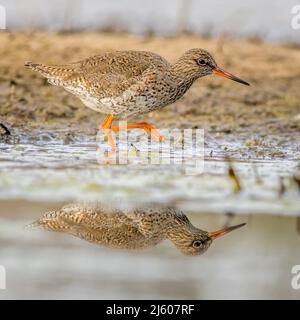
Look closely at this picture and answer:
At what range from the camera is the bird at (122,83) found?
884cm

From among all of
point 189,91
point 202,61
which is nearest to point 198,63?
point 202,61

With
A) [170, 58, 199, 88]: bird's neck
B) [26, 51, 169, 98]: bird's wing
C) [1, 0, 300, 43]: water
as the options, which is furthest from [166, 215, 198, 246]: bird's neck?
[1, 0, 300, 43]: water

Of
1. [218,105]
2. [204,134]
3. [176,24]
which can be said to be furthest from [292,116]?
[176,24]

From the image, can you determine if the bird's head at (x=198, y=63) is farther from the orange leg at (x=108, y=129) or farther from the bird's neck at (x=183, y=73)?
the orange leg at (x=108, y=129)

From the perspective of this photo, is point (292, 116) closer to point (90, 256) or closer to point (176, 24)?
point (176, 24)

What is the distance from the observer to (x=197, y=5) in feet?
49.3

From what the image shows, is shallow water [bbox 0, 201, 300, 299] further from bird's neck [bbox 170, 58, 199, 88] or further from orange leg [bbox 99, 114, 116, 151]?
bird's neck [bbox 170, 58, 199, 88]

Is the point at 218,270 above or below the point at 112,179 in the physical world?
below

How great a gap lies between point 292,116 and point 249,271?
5539mm

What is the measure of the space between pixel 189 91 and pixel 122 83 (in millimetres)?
2767

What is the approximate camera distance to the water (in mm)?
13492

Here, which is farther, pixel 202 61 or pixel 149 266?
pixel 202 61

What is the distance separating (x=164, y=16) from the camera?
567 inches

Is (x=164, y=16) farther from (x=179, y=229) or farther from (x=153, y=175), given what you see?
(x=179, y=229)
